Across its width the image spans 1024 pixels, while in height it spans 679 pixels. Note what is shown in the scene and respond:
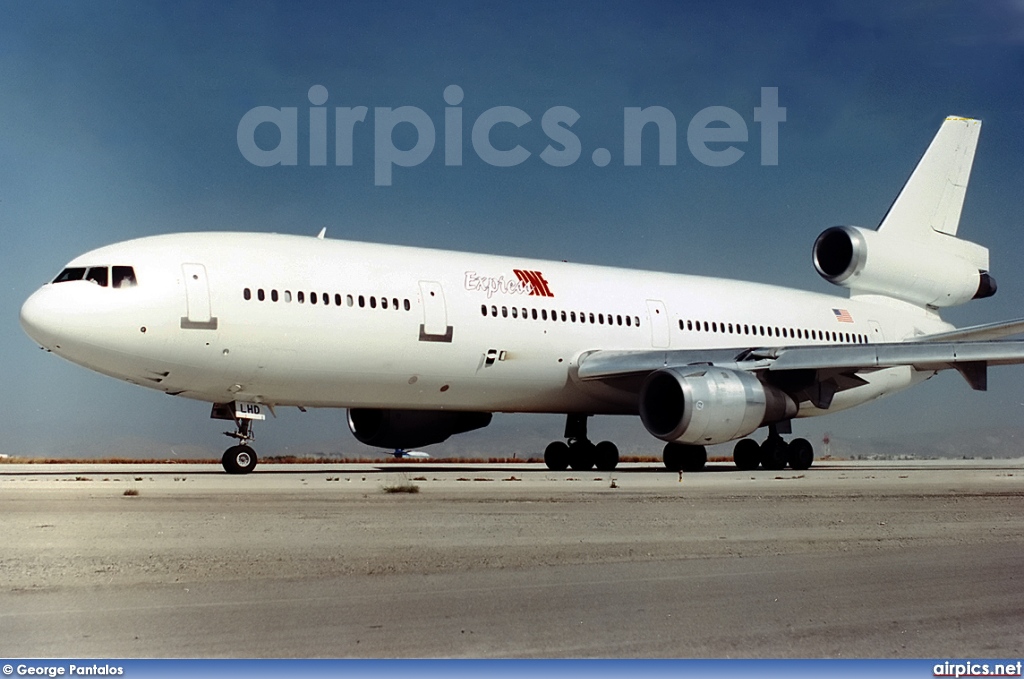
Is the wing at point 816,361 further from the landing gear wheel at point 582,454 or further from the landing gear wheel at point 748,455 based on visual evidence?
the landing gear wheel at point 582,454

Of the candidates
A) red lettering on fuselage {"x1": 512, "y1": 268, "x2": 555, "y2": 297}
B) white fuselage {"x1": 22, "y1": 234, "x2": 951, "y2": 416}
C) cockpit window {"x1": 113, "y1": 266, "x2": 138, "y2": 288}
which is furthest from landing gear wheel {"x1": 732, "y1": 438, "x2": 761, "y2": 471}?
cockpit window {"x1": 113, "y1": 266, "x2": 138, "y2": 288}

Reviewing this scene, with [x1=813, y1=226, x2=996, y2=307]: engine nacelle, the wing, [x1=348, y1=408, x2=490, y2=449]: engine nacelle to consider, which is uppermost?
[x1=813, y1=226, x2=996, y2=307]: engine nacelle

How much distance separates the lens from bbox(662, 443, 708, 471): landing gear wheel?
23547mm

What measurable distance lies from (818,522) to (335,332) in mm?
10716

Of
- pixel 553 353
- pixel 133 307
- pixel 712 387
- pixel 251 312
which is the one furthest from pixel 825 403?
pixel 133 307

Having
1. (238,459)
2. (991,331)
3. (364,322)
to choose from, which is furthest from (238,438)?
(991,331)

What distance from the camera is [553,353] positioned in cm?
2380

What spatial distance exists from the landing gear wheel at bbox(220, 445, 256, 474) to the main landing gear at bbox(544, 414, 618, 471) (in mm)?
9102

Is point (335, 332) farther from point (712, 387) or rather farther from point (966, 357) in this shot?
point (966, 357)

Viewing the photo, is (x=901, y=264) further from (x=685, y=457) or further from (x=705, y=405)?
(x=705, y=405)

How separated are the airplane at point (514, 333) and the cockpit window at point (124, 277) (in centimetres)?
3

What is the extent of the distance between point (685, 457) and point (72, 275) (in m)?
12.5

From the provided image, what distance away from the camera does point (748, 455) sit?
25078mm

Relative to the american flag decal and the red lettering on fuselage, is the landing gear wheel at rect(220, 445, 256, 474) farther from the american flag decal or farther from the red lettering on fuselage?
the american flag decal
